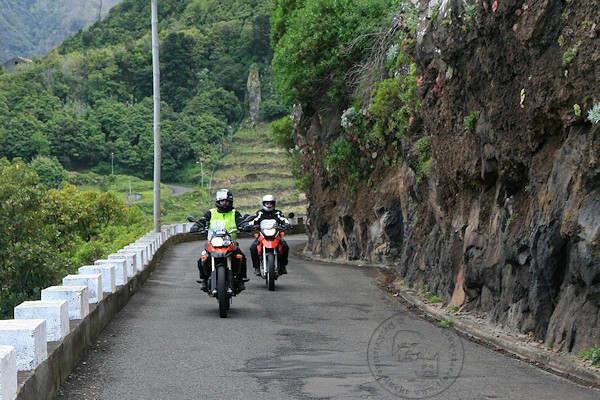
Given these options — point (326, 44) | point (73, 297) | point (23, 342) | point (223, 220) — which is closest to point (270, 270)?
point (223, 220)

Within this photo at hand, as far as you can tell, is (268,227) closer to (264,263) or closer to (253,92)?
(264,263)

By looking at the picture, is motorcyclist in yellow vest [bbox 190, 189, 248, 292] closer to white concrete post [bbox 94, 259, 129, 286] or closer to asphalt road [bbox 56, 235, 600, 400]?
asphalt road [bbox 56, 235, 600, 400]

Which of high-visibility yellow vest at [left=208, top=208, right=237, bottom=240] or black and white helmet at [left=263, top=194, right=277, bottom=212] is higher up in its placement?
black and white helmet at [left=263, top=194, right=277, bottom=212]

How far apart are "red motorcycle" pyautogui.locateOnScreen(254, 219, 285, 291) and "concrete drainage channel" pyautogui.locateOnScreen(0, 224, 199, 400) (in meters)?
4.42

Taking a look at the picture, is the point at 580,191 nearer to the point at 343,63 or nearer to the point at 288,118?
the point at 343,63

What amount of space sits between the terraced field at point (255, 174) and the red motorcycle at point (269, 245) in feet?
235

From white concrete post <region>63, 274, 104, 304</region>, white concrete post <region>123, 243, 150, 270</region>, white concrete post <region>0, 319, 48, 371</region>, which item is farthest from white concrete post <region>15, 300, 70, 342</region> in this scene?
white concrete post <region>123, 243, 150, 270</region>

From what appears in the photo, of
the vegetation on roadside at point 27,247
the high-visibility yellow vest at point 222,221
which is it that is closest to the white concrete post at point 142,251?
the high-visibility yellow vest at point 222,221

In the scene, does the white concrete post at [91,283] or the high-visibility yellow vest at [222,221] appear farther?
the high-visibility yellow vest at [222,221]

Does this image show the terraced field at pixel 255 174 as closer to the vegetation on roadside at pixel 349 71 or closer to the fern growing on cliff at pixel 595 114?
the vegetation on roadside at pixel 349 71

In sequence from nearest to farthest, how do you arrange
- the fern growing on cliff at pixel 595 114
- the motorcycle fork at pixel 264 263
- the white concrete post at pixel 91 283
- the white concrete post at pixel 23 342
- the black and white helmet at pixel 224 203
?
1. the white concrete post at pixel 23 342
2. the fern growing on cliff at pixel 595 114
3. the white concrete post at pixel 91 283
4. the black and white helmet at pixel 224 203
5. the motorcycle fork at pixel 264 263

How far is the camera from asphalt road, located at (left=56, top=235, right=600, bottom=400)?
8.59 meters

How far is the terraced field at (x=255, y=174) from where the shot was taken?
102562 mm
